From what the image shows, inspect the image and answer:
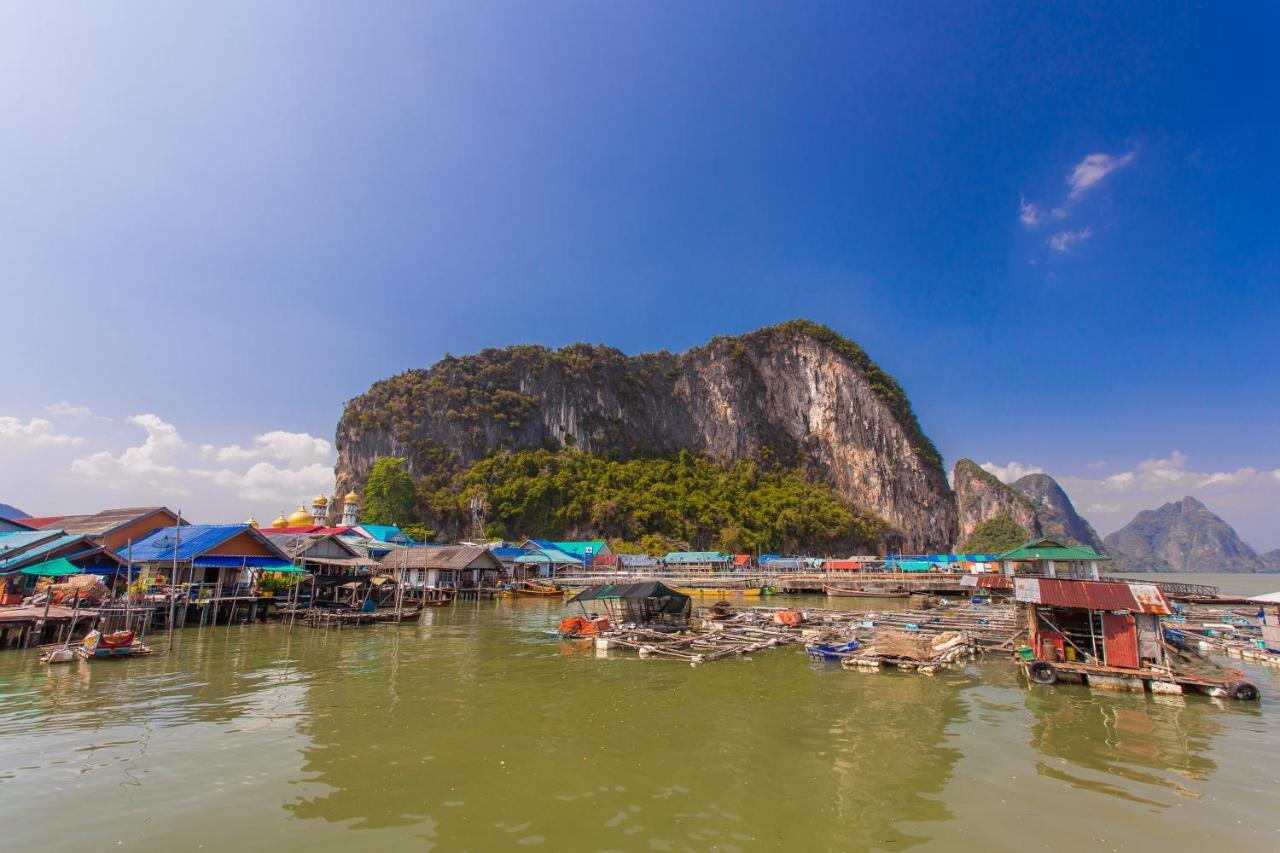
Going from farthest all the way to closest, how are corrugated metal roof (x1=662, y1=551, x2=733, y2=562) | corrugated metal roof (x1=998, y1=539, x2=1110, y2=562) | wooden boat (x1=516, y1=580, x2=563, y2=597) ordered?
corrugated metal roof (x1=662, y1=551, x2=733, y2=562), wooden boat (x1=516, y1=580, x2=563, y2=597), corrugated metal roof (x1=998, y1=539, x2=1110, y2=562)

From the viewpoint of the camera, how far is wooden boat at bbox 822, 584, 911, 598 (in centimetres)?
6234

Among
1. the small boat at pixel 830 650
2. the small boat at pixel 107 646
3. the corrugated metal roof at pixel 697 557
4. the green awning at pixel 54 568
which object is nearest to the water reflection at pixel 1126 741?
the small boat at pixel 830 650

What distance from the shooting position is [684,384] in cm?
15200

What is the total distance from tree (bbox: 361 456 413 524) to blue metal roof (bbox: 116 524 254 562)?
185ft

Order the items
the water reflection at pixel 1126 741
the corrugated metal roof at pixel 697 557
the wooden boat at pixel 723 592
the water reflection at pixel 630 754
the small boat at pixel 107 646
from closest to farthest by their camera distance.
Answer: the water reflection at pixel 630 754 → the water reflection at pixel 1126 741 → the small boat at pixel 107 646 → the wooden boat at pixel 723 592 → the corrugated metal roof at pixel 697 557

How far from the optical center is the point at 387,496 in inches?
3676

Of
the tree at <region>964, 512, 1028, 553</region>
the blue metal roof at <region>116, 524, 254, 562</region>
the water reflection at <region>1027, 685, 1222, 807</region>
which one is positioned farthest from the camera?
the tree at <region>964, 512, 1028, 553</region>

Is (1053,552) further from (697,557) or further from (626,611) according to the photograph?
(697,557)

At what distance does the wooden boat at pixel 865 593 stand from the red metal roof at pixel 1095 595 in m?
44.6

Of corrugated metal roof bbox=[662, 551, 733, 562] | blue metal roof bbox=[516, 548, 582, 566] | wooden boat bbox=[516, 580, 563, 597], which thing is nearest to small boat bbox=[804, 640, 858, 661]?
wooden boat bbox=[516, 580, 563, 597]

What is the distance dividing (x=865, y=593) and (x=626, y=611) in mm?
42901

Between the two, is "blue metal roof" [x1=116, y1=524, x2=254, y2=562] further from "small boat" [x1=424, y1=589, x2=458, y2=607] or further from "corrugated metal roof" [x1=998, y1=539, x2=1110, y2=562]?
"corrugated metal roof" [x1=998, y1=539, x2=1110, y2=562]

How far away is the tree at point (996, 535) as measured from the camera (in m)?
158

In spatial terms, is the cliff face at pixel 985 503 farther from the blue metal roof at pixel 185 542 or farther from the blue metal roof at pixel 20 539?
the blue metal roof at pixel 20 539
